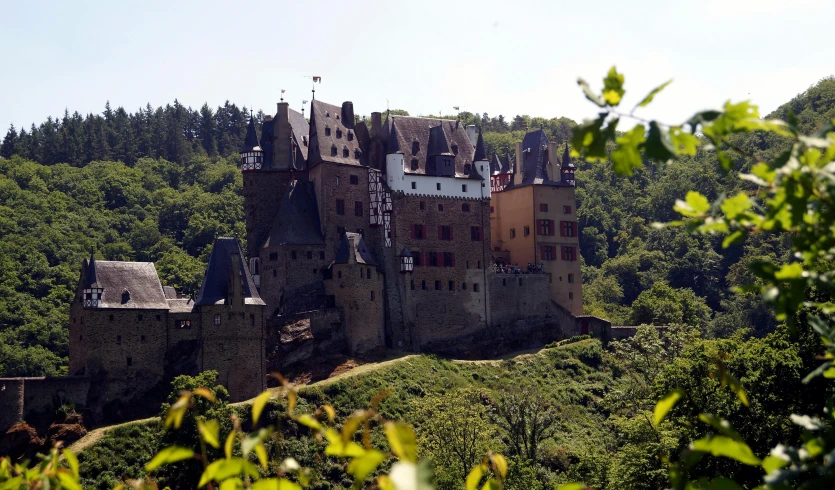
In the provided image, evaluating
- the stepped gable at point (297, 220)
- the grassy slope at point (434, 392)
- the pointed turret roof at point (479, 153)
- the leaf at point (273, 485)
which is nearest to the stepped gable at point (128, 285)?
the grassy slope at point (434, 392)

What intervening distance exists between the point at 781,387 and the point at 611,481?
8.44 m

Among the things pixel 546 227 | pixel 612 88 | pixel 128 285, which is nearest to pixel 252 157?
pixel 128 285

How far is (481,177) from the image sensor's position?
2763 inches

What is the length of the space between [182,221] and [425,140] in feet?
176

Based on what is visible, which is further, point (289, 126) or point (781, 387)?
point (289, 126)

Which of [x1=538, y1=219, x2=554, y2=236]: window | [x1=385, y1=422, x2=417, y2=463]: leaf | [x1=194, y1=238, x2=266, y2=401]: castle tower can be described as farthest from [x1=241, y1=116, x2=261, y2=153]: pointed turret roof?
[x1=385, y1=422, x2=417, y2=463]: leaf

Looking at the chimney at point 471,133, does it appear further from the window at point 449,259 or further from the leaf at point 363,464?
the leaf at point 363,464

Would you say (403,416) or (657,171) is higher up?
(657,171)

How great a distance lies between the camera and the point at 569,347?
69188 mm

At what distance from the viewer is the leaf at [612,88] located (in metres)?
7.76

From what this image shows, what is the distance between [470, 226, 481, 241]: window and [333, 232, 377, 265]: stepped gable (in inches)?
307

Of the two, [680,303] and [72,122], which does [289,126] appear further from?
[72,122]

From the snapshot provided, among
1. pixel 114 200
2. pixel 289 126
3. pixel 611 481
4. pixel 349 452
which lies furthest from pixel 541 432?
pixel 114 200

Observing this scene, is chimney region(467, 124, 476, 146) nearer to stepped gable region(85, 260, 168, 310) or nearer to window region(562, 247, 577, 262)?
window region(562, 247, 577, 262)
